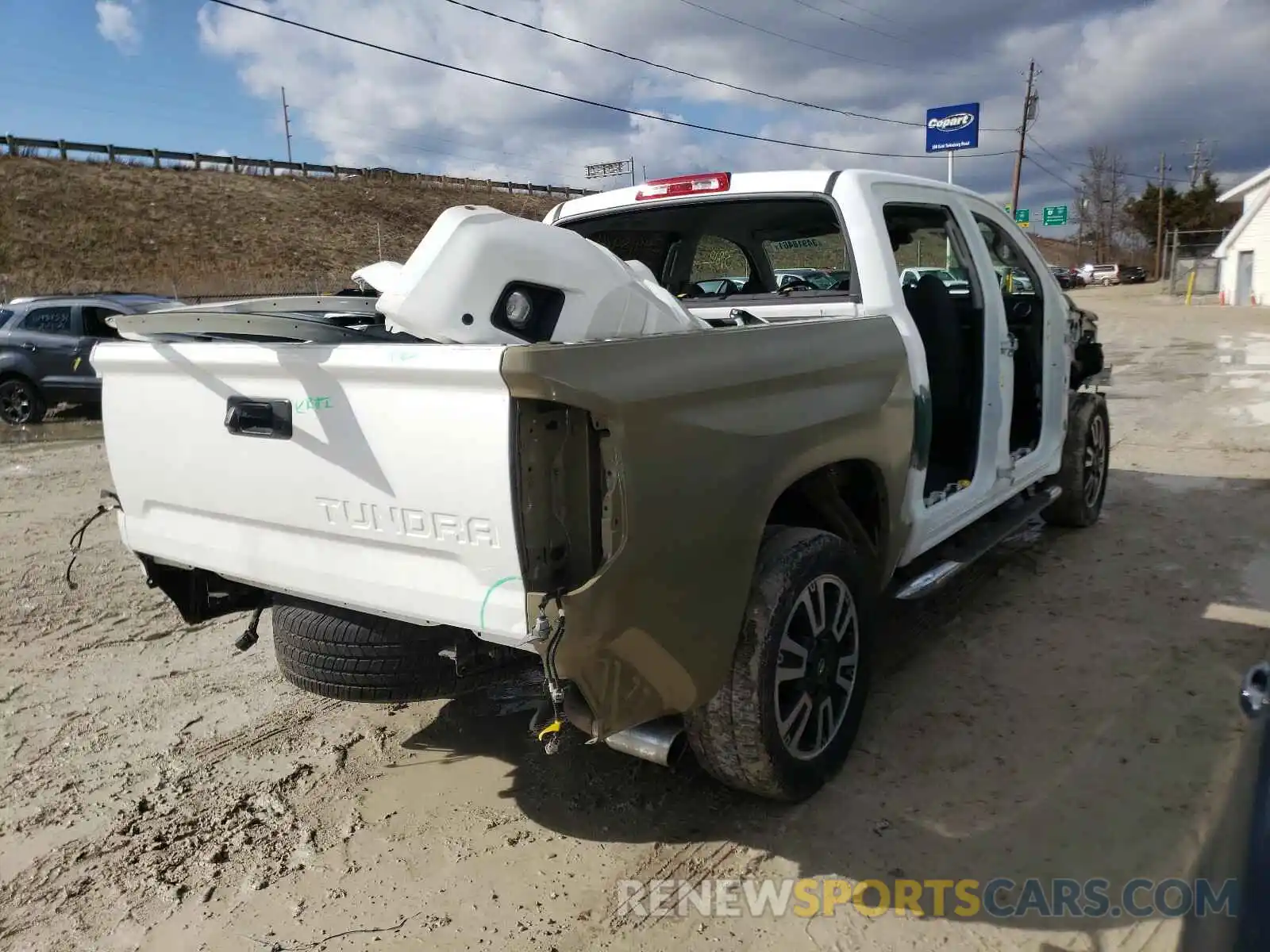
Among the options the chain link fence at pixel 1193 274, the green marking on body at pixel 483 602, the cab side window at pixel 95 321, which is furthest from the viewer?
the chain link fence at pixel 1193 274

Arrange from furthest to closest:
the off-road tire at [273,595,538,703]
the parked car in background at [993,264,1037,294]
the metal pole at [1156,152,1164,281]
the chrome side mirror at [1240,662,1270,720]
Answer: the metal pole at [1156,152,1164,281] → the parked car in background at [993,264,1037,294] → the off-road tire at [273,595,538,703] → the chrome side mirror at [1240,662,1270,720]

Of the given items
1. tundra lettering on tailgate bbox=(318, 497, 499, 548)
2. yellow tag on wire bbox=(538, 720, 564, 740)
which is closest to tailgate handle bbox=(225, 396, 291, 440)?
tundra lettering on tailgate bbox=(318, 497, 499, 548)

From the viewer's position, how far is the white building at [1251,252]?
3033 centimetres

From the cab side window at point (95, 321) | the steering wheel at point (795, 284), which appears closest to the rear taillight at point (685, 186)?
the steering wheel at point (795, 284)

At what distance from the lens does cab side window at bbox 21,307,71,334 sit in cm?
1219

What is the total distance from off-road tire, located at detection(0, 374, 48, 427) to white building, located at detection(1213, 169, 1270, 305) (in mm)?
34465

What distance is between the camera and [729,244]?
520 centimetres

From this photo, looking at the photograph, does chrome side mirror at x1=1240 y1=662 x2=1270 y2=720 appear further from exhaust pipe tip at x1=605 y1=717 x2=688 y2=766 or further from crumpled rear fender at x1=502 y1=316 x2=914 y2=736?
exhaust pipe tip at x1=605 y1=717 x2=688 y2=766

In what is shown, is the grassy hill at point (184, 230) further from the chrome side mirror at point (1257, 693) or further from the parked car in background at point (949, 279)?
the chrome side mirror at point (1257, 693)

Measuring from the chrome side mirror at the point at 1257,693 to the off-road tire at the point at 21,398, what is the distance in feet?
45.8

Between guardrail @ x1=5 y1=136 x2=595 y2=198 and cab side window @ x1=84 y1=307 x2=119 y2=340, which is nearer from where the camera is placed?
cab side window @ x1=84 y1=307 x2=119 y2=340

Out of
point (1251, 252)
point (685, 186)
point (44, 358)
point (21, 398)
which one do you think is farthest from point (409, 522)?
point (1251, 252)

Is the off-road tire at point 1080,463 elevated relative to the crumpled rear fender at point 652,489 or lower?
lower

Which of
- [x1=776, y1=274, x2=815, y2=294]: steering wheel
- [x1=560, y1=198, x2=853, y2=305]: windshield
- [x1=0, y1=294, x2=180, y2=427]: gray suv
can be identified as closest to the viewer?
[x1=560, y1=198, x2=853, y2=305]: windshield
